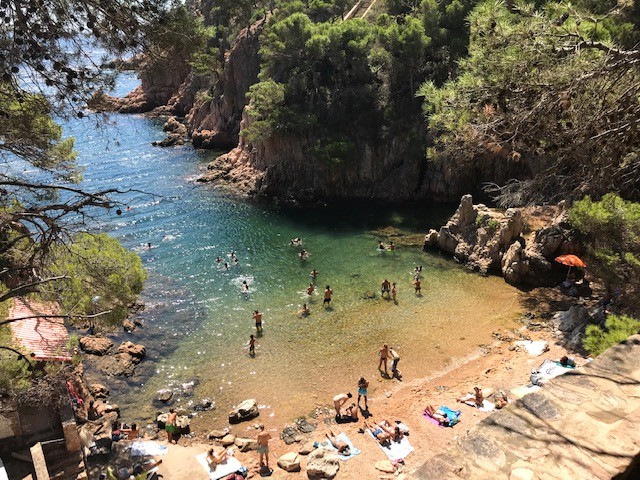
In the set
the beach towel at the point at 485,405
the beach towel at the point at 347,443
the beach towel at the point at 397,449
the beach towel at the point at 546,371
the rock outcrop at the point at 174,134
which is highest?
the rock outcrop at the point at 174,134

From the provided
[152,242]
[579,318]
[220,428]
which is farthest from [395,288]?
[152,242]

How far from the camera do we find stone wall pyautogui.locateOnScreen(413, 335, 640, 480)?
310 centimetres

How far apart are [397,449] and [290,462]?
10.7ft

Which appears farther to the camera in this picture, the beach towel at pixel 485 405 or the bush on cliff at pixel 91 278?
the beach towel at pixel 485 405

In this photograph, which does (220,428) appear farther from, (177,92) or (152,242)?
(177,92)

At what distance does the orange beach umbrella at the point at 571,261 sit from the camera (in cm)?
2094

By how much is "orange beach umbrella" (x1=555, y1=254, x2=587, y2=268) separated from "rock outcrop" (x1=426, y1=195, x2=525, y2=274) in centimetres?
335

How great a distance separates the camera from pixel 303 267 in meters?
27.3

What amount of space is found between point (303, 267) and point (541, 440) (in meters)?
24.1

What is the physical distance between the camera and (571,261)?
21.1m

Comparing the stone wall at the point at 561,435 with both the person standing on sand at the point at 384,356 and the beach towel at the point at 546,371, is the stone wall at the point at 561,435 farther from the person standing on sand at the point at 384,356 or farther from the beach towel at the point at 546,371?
the person standing on sand at the point at 384,356

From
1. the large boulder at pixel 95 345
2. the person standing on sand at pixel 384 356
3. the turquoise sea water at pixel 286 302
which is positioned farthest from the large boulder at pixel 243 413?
the large boulder at pixel 95 345

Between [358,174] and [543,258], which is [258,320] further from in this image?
[358,174]

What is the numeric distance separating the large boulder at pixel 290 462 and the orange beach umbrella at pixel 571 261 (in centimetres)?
1447
